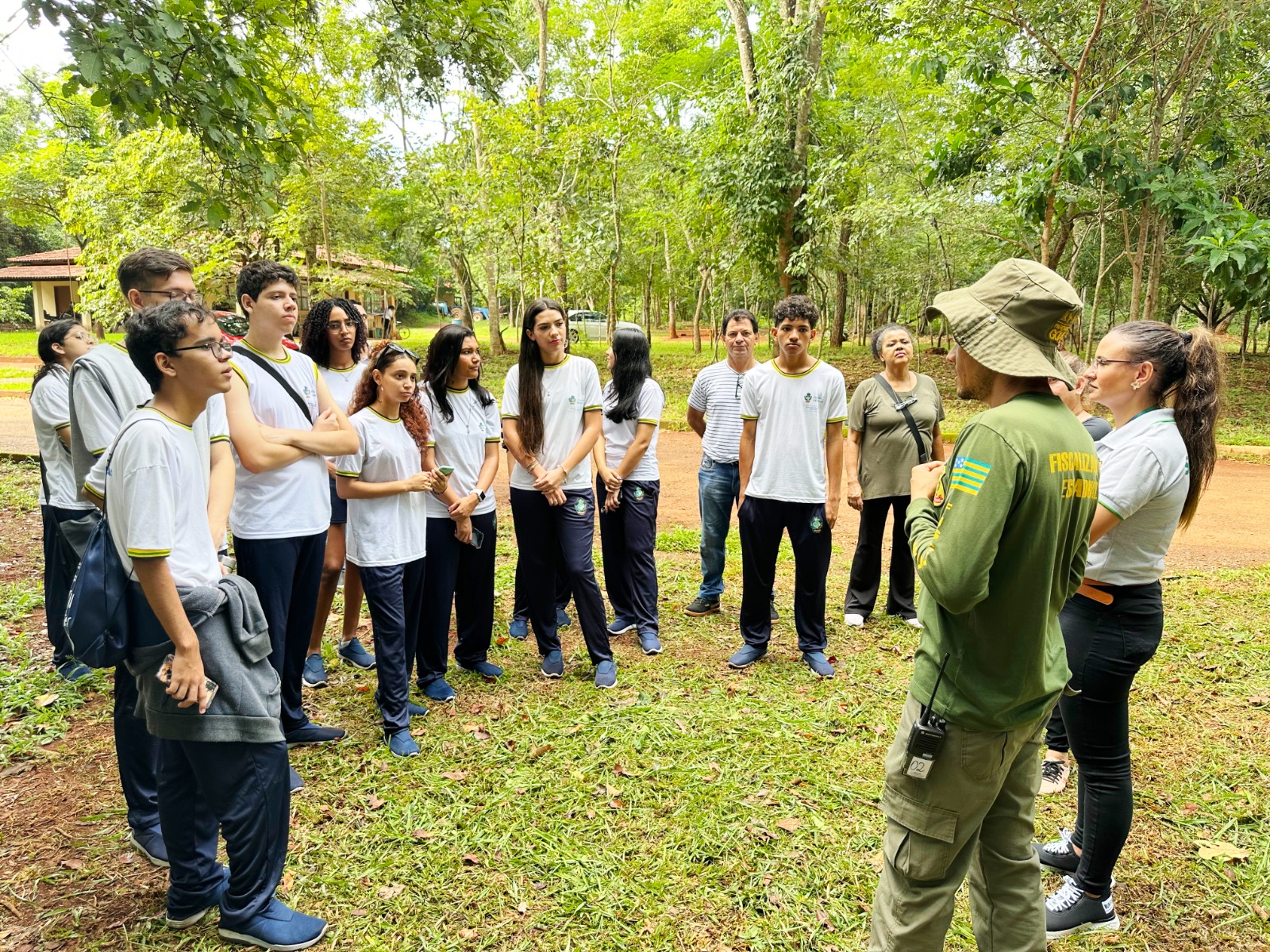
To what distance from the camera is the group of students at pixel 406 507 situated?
7.70 feet

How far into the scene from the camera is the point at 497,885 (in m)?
2.84

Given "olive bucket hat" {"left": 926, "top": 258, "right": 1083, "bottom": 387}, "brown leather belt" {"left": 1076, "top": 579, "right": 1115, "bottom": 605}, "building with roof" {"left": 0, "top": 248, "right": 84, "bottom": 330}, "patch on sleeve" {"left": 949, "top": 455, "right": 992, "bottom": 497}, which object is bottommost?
"brown leather belt" {"left": 1076, "top": 579, "right": 1115, "bottom": 605}

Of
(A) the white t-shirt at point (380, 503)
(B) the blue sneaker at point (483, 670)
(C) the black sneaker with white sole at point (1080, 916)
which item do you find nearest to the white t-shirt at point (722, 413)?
(B) the blue sneaker at point (483, 670)

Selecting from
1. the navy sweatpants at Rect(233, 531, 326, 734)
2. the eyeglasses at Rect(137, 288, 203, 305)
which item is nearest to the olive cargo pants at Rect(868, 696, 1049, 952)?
the navy sweatpants at Rect(233, 531, 326, 734)

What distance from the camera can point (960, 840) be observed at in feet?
6.58

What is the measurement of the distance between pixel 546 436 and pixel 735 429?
160cm

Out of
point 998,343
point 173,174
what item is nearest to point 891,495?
point 998,343

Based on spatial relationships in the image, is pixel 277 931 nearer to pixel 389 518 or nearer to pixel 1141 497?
pixel 389 518

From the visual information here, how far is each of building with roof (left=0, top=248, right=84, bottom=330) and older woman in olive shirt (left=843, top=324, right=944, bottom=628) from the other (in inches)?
1451

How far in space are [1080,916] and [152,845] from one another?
10.9ft

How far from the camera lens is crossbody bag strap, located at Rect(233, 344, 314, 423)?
11.1 feet

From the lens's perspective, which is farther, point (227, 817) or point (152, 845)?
point (152, 845)

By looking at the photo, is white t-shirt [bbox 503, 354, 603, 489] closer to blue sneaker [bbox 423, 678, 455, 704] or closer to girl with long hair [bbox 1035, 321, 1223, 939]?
blue sneaker [bbox 423, 678, 455, 704]

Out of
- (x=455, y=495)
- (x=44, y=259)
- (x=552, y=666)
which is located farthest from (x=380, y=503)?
(x=44, y=259)
